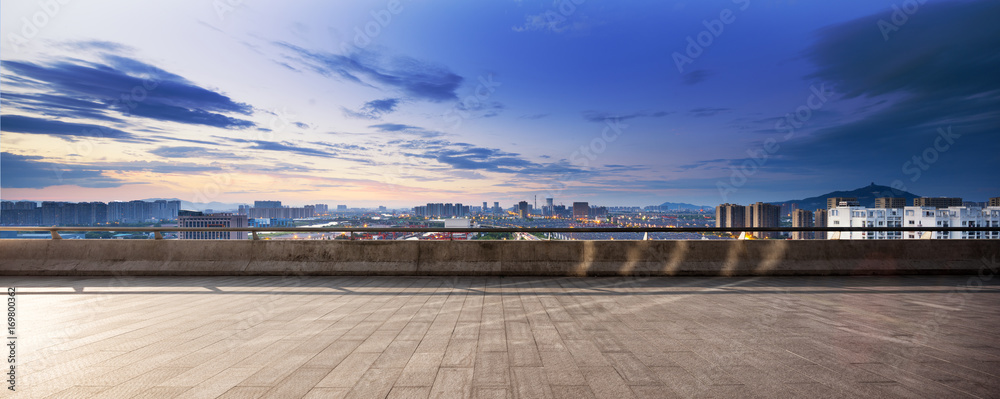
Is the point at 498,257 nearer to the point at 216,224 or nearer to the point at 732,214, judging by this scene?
the point at 216,224

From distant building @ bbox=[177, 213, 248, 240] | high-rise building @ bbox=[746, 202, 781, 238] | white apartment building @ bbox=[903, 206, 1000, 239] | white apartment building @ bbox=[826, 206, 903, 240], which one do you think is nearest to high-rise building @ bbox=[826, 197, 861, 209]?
white apartment building @ bbox=[826, 206, 903, 240]

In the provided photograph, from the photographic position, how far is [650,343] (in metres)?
5.37

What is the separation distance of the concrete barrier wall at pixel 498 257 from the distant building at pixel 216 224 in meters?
0.21

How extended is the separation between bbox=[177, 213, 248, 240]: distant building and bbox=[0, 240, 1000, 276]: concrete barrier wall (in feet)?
0.69

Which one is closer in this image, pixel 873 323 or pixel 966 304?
pixel 873 323

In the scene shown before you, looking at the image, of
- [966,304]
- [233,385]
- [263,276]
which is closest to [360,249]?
[263,276]

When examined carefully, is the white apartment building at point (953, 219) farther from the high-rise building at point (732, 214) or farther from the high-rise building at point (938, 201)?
the high-rise building at point (732, 214)

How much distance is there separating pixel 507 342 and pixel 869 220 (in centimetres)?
1266

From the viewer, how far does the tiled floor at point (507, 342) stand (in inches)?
159

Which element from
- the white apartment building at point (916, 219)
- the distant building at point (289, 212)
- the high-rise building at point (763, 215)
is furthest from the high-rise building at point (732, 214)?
the distant building at point (289, 212)

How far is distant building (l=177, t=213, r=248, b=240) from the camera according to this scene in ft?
38.1

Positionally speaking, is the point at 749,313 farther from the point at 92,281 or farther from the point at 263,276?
the point at 92,281

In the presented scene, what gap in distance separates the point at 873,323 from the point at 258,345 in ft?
30.5

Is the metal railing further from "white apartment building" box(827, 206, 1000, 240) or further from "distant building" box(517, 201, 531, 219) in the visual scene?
"distant building" box(517, 201, 531, 219)
